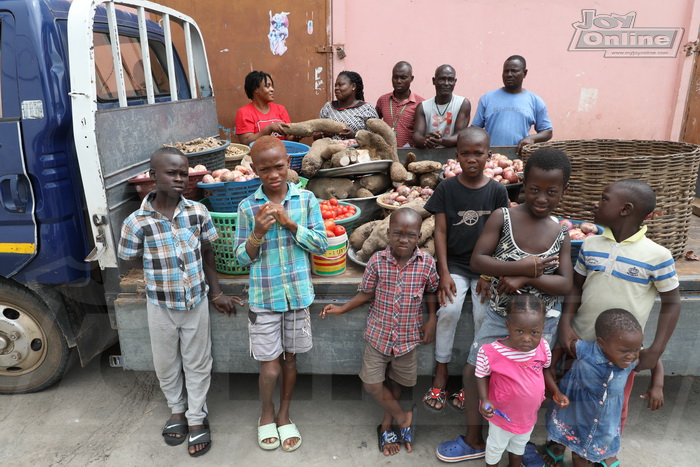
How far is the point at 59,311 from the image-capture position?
9.53 ft

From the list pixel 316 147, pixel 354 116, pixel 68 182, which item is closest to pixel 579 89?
pixel 354 116

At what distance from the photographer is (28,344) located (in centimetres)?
303

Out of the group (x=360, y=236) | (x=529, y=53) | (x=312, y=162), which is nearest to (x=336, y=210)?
(x=360, y=236)

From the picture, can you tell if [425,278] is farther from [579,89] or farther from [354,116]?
[579,89]

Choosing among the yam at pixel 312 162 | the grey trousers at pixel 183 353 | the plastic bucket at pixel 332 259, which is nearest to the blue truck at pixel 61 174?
the grey trousers at pixel 183 353

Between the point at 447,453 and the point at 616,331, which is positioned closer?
the point at 616,331

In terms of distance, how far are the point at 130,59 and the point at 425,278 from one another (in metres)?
2.65

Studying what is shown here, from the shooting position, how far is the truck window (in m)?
2.92

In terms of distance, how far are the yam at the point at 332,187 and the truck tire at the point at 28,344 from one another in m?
1.90

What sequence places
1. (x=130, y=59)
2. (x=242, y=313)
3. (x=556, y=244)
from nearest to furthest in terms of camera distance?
(x=556, y=244), (x=242, y=313), (x=130, y=59)

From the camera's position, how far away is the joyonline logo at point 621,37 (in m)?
5.90

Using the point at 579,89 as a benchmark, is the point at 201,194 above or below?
below

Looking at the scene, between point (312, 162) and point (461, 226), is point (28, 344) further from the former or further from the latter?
point (461, 226)

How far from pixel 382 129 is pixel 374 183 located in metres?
0.44
